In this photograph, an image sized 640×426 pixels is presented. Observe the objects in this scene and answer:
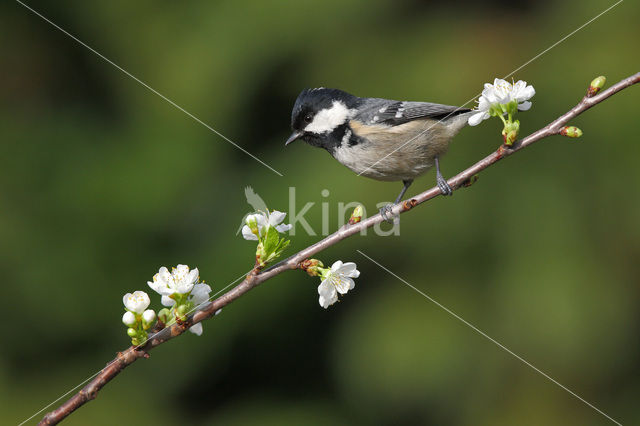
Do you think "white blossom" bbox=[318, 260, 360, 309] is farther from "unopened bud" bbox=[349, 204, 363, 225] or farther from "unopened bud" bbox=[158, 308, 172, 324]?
"unopened bud" bbox=[158, 308, 172, 324]

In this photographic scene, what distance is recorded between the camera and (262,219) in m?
1.50

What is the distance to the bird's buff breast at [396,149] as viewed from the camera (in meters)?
2.41

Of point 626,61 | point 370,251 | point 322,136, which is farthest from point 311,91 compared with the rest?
point 626,61

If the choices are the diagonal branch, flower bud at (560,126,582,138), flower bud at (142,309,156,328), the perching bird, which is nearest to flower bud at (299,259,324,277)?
the diagonal branch

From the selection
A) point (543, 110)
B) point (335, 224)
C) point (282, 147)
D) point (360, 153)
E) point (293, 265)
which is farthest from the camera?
point (282, 147)

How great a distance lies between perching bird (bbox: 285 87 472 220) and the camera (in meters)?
2.42

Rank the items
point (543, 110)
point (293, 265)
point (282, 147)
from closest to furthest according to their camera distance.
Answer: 1. point (293, 265)
2. point (543, 110)
3. point (282, 147)

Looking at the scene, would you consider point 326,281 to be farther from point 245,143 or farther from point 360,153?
point 245,143

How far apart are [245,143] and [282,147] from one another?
0.76 feet

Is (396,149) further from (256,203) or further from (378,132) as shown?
(256,203)

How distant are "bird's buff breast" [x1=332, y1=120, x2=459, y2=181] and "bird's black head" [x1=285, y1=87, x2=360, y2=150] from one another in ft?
0.19

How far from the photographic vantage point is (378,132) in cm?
249

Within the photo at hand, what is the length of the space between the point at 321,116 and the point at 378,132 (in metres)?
0.24

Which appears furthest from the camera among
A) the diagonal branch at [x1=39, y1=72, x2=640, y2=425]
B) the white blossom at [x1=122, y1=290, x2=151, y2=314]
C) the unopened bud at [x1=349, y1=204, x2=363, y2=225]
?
the unopened bud at [x1=349, y1=204, x2=363, y2=225]
